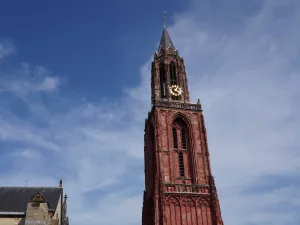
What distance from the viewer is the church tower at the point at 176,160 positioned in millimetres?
41469

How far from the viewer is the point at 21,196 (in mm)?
33594

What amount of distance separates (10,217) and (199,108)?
95.6 feet

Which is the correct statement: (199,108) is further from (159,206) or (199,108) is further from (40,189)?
(40,189)

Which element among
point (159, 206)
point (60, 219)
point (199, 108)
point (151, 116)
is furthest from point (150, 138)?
point (60, 219)

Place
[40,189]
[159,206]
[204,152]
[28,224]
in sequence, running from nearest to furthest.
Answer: [28,224] < [40,189] < [159,206] < [204,152]

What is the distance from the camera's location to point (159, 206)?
40.8m

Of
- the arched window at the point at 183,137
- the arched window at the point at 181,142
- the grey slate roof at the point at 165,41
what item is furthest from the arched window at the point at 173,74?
the arched window at the point at 183,137

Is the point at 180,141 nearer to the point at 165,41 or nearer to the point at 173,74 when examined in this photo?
the point at 173,74

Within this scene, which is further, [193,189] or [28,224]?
[193,189]

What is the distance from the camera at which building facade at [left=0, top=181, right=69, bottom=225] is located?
94.0 feet

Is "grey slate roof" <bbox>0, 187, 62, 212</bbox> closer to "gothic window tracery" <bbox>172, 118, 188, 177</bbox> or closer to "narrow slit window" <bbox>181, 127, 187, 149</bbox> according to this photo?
"gothic window tracery" <bbox>172, 118, 188, 177</bbox>

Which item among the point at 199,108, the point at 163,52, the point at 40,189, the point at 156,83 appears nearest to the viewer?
the point at 40,189

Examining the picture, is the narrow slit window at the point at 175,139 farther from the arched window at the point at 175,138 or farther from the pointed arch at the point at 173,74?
the pointed arch at the point at 173,74

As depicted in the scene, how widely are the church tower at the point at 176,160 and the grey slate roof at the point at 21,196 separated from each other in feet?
38.5
